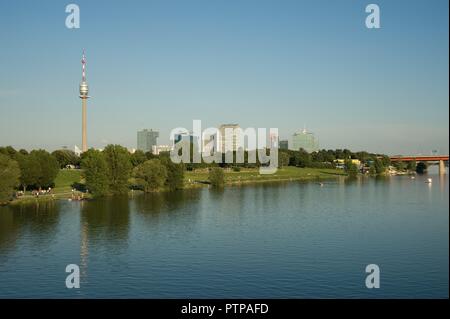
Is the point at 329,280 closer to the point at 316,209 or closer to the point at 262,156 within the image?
the point at 316,209

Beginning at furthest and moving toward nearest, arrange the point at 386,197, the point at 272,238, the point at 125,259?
the point at 386,197
the point at 272,238
the point at 125,259

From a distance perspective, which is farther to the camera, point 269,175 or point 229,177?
point 269,175

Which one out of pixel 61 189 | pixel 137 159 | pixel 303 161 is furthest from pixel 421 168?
pixel 61 189

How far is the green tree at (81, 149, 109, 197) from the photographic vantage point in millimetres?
56334

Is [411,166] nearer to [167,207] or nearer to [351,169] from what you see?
[351,169]

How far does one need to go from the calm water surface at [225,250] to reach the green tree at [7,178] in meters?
2.53

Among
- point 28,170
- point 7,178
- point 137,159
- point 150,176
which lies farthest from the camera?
point 137,159

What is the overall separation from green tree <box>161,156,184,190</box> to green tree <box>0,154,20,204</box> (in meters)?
22.1

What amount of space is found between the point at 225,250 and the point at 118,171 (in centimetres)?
3443

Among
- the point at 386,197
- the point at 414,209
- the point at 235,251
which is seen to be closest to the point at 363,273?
the point at 235,251

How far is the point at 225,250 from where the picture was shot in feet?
90.6

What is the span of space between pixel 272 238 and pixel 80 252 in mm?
10889

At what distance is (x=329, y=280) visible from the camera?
853 inches

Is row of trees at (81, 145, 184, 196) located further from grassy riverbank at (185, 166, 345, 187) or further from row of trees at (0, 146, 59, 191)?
grassy riverbank at (185, 166, 345, 187)
